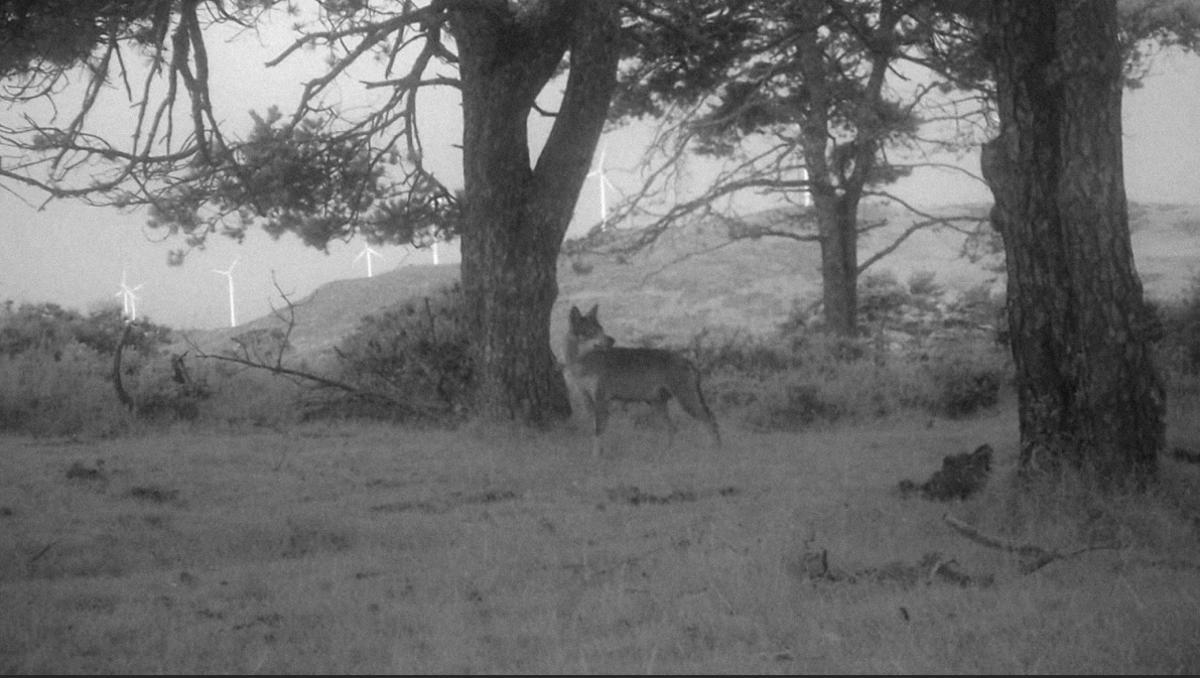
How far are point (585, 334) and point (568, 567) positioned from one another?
20.7ft

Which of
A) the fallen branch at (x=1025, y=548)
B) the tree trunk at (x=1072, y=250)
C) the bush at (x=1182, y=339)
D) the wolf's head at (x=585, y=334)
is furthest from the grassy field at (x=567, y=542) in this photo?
the bush at (x=1182, y=339)

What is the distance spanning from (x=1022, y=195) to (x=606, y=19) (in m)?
5.72

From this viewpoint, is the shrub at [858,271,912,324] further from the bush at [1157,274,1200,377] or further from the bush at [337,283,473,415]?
the bush at [337,283,473,415]

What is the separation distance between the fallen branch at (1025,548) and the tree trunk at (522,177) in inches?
243

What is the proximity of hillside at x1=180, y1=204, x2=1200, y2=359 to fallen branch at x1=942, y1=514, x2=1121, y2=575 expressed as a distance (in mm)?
19228

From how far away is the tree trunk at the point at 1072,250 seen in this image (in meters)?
8.62

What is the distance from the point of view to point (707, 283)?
44.1 m

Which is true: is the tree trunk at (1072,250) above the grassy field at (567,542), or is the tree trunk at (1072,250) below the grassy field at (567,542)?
above

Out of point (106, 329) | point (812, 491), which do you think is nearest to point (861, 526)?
point (812, 491)

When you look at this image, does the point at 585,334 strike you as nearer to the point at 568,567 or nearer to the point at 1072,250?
the point at 1072,250

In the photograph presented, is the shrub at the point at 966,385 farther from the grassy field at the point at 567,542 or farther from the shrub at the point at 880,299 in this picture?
the shrub at the point at 880,299

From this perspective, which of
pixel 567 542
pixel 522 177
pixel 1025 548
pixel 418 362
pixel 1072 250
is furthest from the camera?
pixel 418 362

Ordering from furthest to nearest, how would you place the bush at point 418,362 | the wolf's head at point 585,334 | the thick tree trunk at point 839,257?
the thick tree trunk at point 839,257 < the bush at point 418,362 < the wolf's head at point 585,334

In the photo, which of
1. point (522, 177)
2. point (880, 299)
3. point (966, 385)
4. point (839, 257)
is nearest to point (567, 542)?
point (522, 177)
